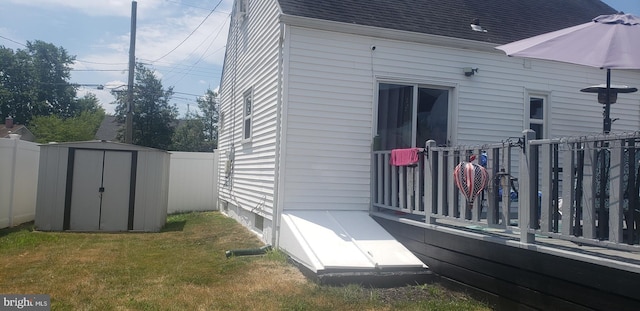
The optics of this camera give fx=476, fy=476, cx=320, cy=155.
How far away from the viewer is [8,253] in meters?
7.32

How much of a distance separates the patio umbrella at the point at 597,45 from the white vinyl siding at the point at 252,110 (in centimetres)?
410

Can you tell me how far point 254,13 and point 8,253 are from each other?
20.6ft

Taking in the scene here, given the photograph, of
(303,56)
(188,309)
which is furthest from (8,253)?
(303,56)

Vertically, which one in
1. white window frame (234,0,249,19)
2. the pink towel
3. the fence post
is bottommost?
the fence post

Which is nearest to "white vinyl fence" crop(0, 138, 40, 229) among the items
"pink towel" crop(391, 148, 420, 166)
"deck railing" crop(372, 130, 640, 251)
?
"pink towel" crop(391, 148, 420, 166)

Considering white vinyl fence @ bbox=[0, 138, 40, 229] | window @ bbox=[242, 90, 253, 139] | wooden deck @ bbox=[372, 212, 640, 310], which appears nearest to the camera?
wooden deck @ bbox=[372, 212, 640, 310]

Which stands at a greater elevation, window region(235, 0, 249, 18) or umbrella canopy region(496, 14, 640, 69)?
window region(235, 0, 249, 18)

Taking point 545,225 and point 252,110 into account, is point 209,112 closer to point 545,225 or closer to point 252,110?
point 252,110

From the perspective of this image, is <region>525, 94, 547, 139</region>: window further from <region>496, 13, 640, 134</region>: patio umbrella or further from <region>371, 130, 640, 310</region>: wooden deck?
<region>496, 13, 640, 134</region>: patio umbrella

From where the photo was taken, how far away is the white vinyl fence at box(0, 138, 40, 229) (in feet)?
31.8

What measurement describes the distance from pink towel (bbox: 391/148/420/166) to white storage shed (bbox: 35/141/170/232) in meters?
6.05

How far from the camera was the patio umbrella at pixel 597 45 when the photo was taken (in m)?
4.28

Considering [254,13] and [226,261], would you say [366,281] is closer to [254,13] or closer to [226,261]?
[226,261]

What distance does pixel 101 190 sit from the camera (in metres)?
10.1
